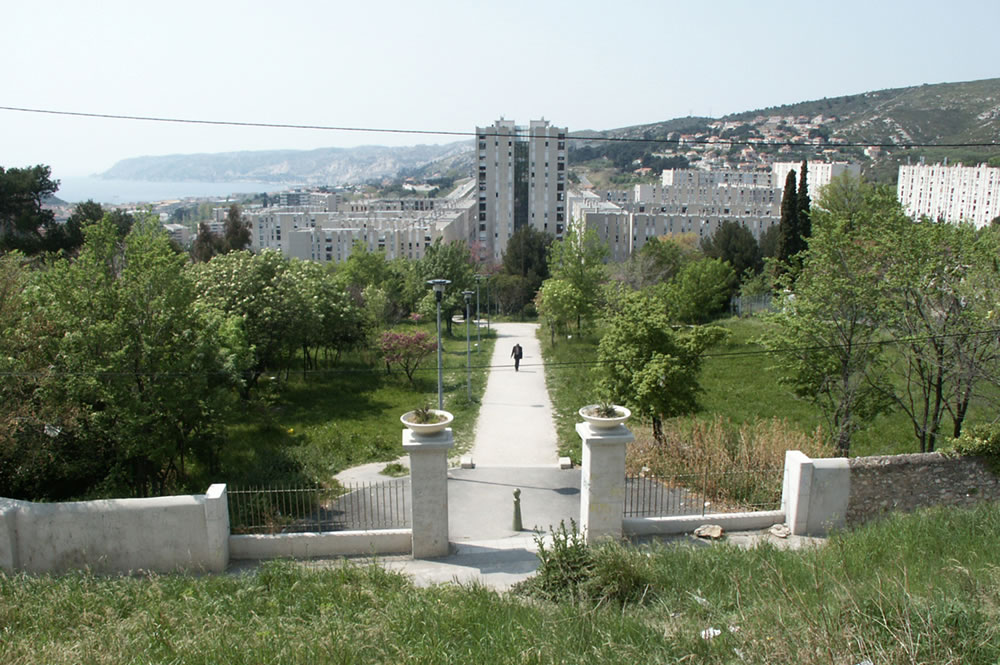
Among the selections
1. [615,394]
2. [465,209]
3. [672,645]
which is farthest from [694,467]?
[465,209]

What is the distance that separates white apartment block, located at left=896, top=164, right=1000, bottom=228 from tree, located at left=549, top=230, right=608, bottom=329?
8431cm

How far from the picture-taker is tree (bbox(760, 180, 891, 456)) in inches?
598

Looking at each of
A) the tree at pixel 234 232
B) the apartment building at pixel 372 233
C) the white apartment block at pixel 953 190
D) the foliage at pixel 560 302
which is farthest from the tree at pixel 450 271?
the white apartment block at pixel 953 190

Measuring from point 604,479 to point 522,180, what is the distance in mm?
93889

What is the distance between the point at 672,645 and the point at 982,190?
429ft

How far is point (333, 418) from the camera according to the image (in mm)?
20672

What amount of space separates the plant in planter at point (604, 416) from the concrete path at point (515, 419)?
6.14 m

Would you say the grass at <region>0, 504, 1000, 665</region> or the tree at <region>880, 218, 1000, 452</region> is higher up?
the tree at <region>880, 218, 1000, 452</region>

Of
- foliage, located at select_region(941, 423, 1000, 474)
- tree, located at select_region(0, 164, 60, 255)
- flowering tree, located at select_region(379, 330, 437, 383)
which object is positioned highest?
tree, located at select_region(0, 164, 60, 255)

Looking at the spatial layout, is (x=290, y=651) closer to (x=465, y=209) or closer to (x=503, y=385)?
(x=503, y=385)

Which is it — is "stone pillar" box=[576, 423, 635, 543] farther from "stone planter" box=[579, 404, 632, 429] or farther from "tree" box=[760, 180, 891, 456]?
"tree" box=[760, 180, 891, 456]

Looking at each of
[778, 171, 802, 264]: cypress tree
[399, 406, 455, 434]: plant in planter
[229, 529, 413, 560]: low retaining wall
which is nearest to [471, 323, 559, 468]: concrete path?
[229, 529, 413, 560]: low retaining wall

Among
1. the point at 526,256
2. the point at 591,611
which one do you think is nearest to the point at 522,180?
the point at 526,256

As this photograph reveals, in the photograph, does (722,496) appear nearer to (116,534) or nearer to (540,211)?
(116,534)
